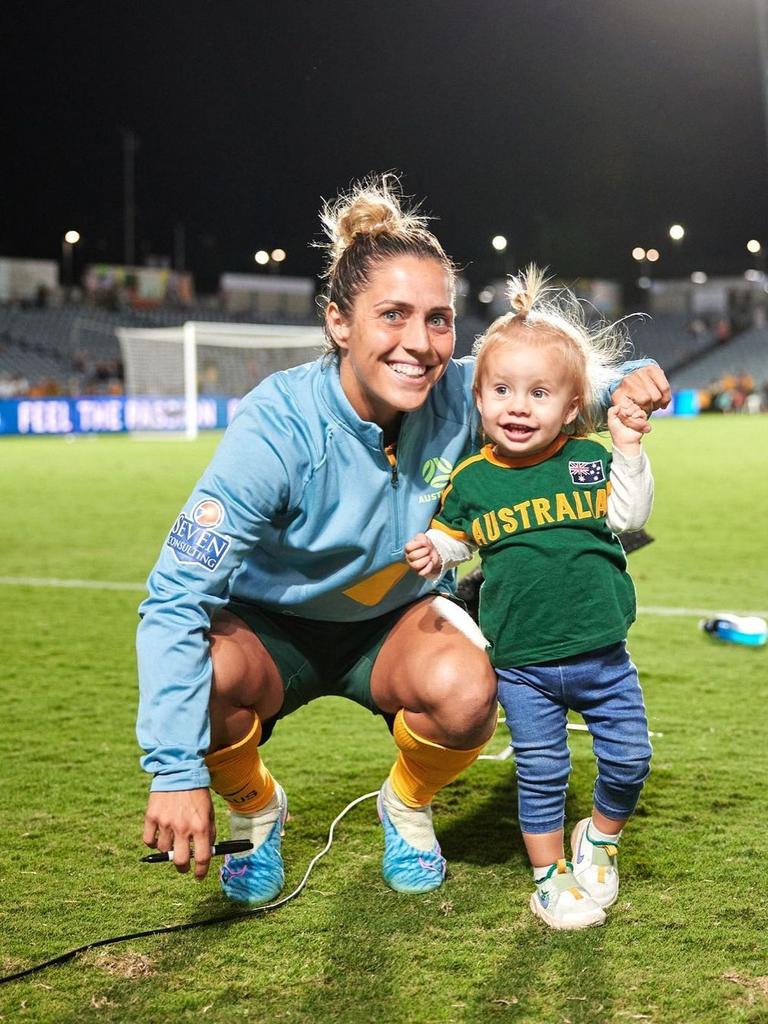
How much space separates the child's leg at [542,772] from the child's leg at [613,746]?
57mm

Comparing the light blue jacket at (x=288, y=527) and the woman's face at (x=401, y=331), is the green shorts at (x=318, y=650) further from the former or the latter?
the woman's face at (x=401, y=331)

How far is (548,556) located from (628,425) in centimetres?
30

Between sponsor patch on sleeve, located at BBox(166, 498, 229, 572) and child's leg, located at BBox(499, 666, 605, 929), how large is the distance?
2.16ft

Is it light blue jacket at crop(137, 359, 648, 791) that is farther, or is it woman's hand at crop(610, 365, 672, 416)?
woman's hand at crop(610, 365, 672, 416)

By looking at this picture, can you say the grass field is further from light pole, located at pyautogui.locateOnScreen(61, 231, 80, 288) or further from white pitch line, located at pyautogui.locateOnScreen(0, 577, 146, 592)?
light pole, located at pyautogui.locateOnScreen(61, 231, 80, 288)

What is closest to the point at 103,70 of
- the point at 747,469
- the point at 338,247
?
the point at 747,469

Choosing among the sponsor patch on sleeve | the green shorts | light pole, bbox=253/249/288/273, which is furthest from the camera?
light pole, bbox=253/249/288/273

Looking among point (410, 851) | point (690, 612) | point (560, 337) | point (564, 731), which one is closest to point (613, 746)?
point (564, 731)

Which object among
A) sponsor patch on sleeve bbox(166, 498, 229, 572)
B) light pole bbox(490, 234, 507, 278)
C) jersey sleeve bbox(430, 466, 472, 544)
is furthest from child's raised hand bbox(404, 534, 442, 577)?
light pole bbox(490, 234, 507, 278)

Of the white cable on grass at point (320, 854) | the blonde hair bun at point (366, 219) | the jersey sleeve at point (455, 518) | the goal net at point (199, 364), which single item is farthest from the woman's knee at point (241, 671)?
the goal net at point (199, 364)

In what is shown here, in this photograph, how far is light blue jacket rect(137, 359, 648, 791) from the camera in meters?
2.09

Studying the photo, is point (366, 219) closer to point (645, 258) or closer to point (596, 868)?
point (596, 868)

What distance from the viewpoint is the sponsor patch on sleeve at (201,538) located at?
2164mm

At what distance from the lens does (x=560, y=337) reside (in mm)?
2352
